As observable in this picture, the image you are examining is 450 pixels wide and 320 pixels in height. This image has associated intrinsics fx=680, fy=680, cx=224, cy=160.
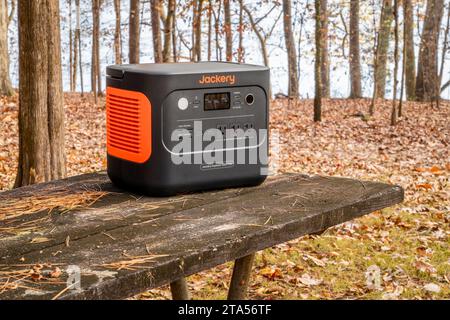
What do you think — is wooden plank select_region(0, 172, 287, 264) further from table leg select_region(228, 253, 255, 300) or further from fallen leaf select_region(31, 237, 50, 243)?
table leg select_region(228, 253, 255, 300)

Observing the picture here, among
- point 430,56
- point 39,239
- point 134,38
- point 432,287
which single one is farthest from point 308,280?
point 430,56

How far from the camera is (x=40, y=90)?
466 cm

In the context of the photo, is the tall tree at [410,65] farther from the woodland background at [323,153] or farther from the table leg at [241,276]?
the table leg at [241,276]

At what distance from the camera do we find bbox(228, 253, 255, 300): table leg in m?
3.09

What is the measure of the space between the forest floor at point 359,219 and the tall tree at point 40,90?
1.22 metres

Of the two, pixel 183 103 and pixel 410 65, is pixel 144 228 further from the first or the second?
pixel 410 65

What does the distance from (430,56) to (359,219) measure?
11.9 meters

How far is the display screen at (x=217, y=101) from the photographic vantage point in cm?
279

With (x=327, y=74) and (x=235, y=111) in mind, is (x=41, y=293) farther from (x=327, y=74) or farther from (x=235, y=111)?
(x=327, y=74)

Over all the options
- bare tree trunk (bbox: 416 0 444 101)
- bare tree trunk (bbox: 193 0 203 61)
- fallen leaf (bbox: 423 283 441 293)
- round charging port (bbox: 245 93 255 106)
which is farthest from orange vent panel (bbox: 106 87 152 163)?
bare tree trunk (bbox: 416 0 444 101)

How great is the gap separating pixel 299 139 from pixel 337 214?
875 cm

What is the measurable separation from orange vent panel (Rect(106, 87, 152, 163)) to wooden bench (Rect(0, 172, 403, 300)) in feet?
0.61

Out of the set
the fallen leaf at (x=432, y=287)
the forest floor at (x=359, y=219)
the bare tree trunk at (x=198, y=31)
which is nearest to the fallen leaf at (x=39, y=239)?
the forest floor at (x=359, y=219)

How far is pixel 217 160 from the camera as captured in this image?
9.41ft
